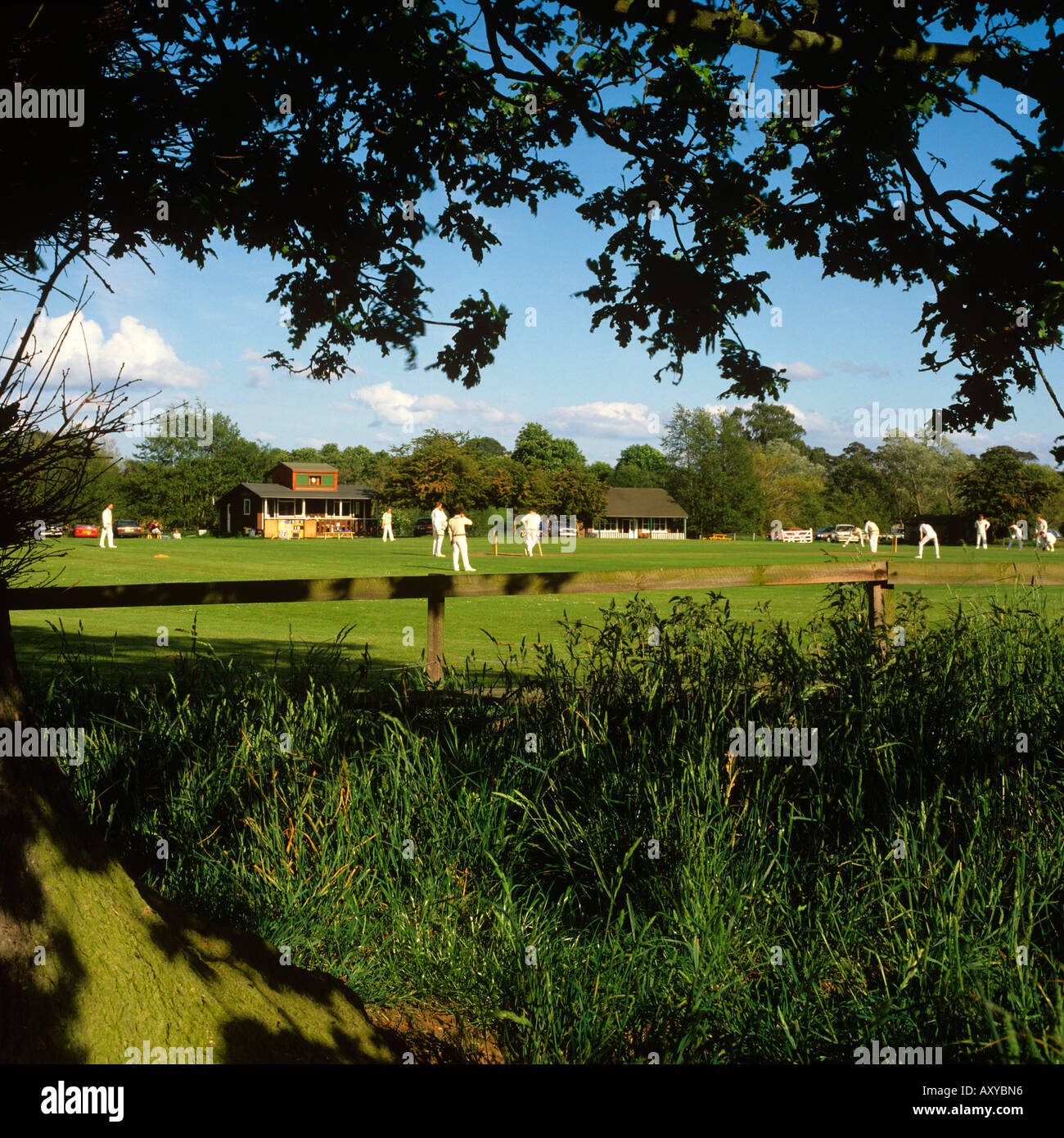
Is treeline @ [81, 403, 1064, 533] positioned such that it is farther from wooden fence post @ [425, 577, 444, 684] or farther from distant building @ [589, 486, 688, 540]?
wooden fence post @ [425, 577, 444, 684]

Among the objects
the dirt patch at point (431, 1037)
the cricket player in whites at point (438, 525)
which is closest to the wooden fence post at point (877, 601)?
the dirt patch at point (431, 1037)

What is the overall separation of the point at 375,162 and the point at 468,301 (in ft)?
4.11

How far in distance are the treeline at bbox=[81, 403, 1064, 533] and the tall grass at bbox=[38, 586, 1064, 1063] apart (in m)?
78.9

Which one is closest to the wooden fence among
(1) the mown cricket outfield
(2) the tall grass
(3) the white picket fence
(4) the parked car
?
(1) the mown cricket outfield

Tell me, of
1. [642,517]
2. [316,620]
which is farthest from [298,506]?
[316,620]

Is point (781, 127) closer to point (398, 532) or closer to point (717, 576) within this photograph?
point (717, 576)

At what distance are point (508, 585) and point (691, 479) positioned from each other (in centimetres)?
12221

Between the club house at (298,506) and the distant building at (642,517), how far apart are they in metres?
32.2

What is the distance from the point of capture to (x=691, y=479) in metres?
126

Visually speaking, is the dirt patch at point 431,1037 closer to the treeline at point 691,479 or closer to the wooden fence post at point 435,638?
the wooden fence post at point 435,638

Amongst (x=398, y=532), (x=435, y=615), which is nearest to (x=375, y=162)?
(x=435, y=615)

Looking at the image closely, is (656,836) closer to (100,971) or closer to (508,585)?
(100,971)
